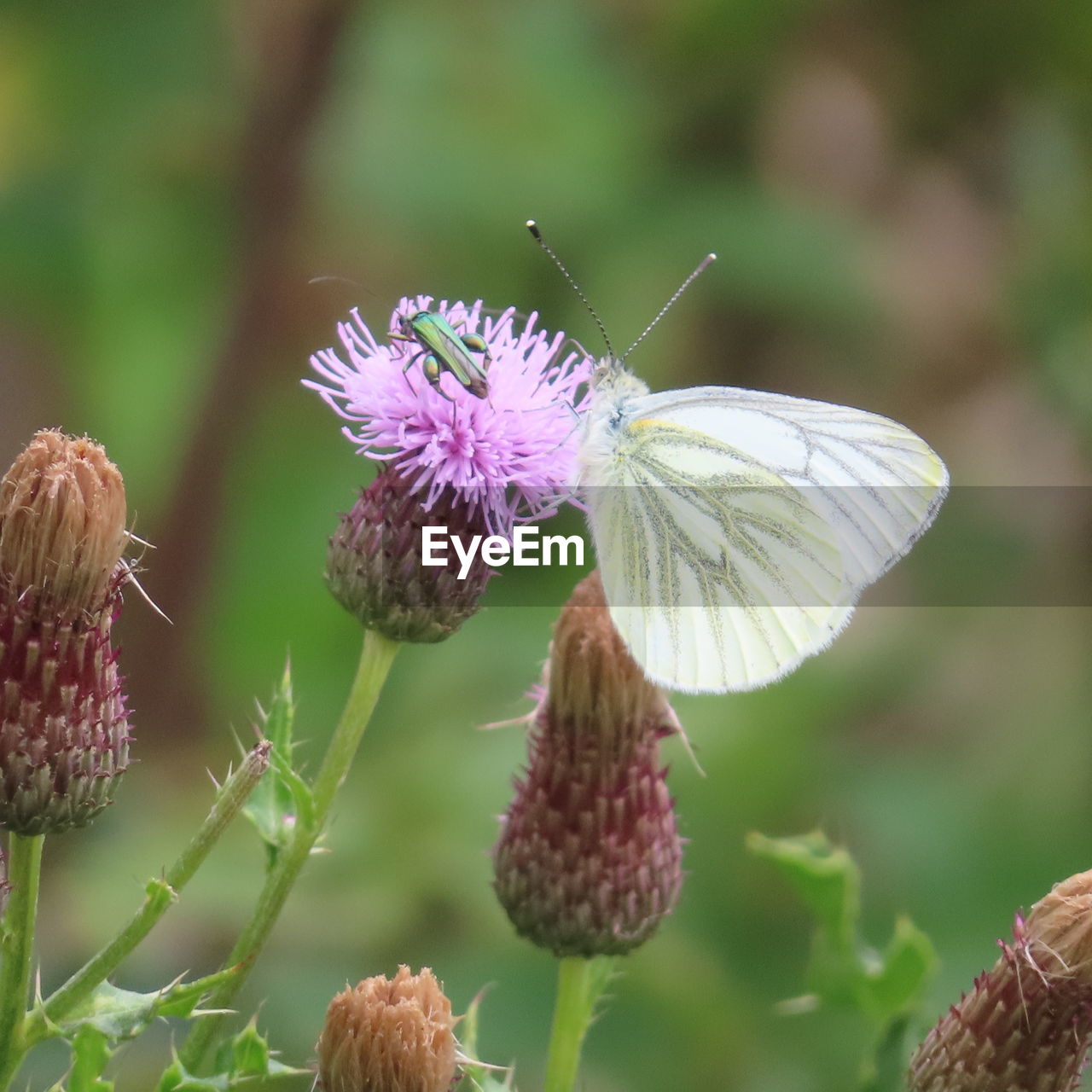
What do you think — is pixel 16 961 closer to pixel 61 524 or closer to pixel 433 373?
pixel 61 524

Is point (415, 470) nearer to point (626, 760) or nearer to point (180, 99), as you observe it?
point (626, 760)

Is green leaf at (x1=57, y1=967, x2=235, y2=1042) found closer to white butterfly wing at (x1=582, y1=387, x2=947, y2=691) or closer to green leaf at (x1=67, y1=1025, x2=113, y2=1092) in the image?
green leaf at (x1=67, y1=1025, x2=113, y2=1092)

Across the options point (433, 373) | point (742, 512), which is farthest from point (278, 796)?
point (742, 512)

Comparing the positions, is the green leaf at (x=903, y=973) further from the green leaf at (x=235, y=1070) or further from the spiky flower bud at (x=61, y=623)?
the spiky flower bud at (x=61, y=623)

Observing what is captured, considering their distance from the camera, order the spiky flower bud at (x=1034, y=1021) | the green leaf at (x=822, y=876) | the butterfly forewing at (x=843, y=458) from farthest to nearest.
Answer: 1. the butterfly forewing at (x=843, y=458)
2. the green leaf at (x=822, y=876)
3. the spiky flower bud at (x=1034, y=1021)

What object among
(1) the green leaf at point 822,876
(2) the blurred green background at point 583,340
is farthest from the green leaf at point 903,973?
(2) the blurred green background at point 583,340

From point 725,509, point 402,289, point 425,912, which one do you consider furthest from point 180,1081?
point 402,289

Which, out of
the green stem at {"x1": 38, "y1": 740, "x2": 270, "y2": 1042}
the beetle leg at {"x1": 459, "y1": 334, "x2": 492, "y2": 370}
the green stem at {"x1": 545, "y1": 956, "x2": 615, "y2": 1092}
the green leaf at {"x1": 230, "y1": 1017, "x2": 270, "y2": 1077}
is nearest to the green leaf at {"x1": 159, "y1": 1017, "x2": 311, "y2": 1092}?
the green leaf at {"x1": 230, "y1": 1017, "x2": 270, "y2": 1077}
